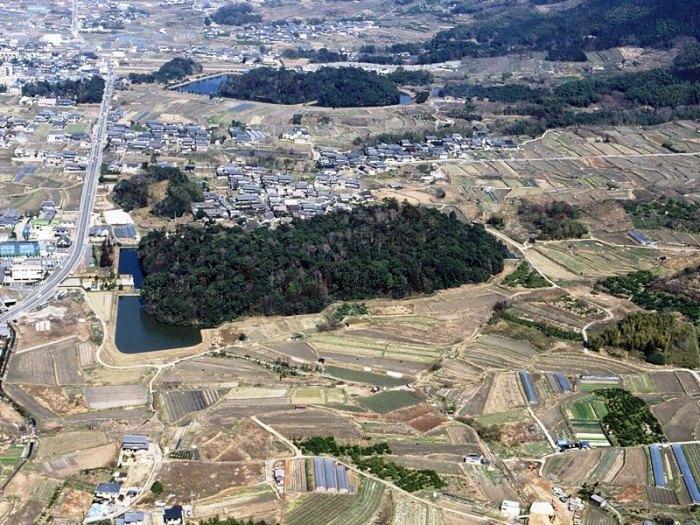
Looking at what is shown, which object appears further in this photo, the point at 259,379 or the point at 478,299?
the point at 478,299

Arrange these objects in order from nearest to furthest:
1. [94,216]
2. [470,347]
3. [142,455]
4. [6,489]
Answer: [6,489]
[142,455]
[470,347]
[94,216]

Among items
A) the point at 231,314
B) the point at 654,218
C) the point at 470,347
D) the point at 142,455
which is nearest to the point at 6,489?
the point at 142,455

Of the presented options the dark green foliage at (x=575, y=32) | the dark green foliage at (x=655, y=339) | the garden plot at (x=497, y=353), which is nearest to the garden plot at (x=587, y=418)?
the garden plot at (x=497, y=353)

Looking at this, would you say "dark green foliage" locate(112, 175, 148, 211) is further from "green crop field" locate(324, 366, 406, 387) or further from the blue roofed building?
"green crop field" locate(324, 366, 406, 387)

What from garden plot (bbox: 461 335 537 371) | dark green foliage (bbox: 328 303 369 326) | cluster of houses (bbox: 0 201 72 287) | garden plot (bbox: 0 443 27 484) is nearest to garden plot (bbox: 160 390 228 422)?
garden plot (bbox: 0 443 27 484)

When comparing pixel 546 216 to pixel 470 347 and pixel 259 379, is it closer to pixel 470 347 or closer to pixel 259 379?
pixel 470 347
